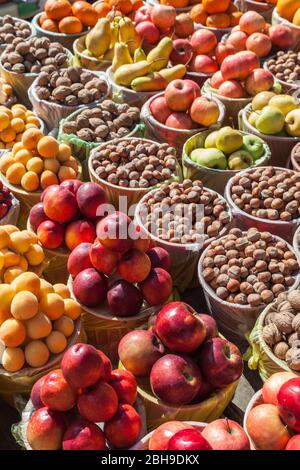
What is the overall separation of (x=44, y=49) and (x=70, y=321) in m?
2.55

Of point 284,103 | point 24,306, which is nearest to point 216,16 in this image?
point 284,103

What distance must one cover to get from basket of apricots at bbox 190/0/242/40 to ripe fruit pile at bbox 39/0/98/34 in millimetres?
848

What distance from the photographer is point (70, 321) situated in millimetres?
2264

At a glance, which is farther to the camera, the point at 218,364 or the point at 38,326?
the point at 38,326

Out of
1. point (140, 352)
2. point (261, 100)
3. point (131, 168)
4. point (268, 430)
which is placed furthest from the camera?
point (261, 100)

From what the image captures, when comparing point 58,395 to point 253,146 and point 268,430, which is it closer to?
point 268,430

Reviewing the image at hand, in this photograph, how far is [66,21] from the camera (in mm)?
4449

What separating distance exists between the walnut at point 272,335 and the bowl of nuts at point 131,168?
3.75 feet

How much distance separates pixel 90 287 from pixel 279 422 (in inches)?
38.5

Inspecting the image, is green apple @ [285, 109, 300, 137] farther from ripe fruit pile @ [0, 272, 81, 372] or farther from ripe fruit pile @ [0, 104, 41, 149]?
ripe fruit pile @ [0, 272, 81, 372]

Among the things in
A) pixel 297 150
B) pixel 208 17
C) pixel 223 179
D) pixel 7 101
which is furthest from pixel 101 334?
pixel 208 17

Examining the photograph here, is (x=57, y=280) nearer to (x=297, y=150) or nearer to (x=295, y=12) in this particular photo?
(x=297, y=150)

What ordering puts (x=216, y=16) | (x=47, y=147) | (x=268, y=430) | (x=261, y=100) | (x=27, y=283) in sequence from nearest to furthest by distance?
(x=268, y=430)
(x=27, y=283)
(x=47, y=147)
(x=261, y=100)
(x=216, y=16)

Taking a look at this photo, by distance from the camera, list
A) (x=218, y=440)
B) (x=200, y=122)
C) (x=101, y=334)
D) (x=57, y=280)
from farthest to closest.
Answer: (x=200, y=122)
(x=57, y=280)
(x=101, y=334)
(x=218, y=440)
